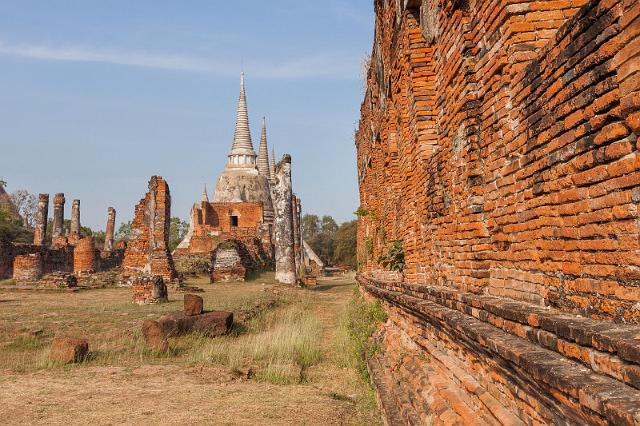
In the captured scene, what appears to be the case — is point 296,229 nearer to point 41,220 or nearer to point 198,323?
point 41,220

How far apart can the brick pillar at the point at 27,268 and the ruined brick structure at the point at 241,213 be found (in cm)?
611

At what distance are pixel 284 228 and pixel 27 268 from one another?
11.2m

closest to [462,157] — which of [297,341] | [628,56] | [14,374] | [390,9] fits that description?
[628,56]

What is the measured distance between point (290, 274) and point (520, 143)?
63.7 feet

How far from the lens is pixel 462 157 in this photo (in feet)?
13.2

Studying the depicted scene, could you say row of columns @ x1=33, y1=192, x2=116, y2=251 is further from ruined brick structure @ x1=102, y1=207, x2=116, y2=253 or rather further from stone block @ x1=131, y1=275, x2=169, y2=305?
stone block @ x1=131, y1=275, x2=169, y2=305

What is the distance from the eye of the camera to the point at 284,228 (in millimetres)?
22688

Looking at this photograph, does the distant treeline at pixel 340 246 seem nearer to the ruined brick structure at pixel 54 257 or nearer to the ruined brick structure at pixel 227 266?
the ruined brick structure at pixel 227 266

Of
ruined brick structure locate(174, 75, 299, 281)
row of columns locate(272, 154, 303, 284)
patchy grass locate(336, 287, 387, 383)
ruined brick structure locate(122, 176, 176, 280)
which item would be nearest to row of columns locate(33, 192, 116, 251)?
ruined brick structure locate(174, 75, 299, 281)

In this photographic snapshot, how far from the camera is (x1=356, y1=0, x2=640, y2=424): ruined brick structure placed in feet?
6.40

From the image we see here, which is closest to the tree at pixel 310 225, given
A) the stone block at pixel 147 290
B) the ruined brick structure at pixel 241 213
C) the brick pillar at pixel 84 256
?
the ruined brick structure at pixel 241 213

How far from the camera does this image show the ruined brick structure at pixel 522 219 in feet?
6.40

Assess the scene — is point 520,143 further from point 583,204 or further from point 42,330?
point 42,330

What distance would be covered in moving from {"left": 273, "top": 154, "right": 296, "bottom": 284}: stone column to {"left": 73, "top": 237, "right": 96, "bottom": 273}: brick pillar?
10064mm
